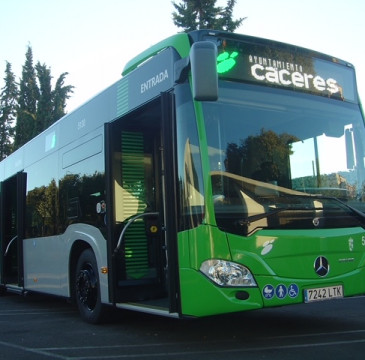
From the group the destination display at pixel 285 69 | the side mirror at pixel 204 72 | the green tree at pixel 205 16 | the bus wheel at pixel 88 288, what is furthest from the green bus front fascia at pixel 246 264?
the green tree at pixel 205 16

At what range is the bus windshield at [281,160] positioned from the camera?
5.10 metres

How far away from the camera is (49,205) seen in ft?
28.2

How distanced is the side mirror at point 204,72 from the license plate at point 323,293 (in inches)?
85.3

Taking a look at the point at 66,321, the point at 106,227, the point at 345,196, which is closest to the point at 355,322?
the point at 345,196

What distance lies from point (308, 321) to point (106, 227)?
299cm

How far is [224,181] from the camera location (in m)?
5.08

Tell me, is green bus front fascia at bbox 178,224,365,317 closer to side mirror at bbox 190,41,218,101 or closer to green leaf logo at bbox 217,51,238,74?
side mirror at bbox 190,41,218,101

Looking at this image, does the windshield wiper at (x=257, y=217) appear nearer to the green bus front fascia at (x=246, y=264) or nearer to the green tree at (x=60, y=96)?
the green bus front fascia at (x=246, y=264)

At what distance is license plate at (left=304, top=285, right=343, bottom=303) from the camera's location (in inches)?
203

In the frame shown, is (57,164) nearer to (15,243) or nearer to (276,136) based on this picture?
(15,243)

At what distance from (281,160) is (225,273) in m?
1.39

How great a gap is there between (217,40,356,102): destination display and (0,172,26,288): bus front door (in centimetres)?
591

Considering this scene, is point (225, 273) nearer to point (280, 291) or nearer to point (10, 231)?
point (280, 291)

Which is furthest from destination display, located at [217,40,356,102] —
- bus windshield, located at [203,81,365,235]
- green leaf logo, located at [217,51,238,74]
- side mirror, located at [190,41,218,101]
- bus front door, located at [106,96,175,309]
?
bus front door, located at [106,96,175,309]
